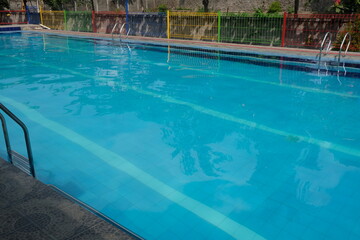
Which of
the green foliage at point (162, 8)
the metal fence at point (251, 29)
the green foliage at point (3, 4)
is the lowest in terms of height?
the metal fence at point (251, 29)

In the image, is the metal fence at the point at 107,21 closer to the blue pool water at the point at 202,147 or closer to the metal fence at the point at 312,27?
the metal fence at the point at 312,27

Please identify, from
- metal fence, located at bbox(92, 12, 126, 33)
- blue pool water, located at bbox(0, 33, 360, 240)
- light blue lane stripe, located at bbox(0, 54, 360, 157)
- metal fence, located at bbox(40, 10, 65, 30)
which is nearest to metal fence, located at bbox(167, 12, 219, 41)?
metal fence, located at bbox(92, 12, 126, 33)

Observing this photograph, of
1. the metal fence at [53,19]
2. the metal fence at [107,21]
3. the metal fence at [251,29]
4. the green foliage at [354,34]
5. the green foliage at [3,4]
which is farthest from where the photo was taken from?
the green foliage at [3,4]

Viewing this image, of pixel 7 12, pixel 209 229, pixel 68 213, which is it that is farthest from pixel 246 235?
pixel 7 12

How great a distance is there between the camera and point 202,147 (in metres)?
4.98

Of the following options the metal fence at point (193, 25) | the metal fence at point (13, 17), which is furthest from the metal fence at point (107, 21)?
the metal fence at point (13, 17)

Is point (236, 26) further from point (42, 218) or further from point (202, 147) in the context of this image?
point (42, 218)

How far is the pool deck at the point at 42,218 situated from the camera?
7.30ft

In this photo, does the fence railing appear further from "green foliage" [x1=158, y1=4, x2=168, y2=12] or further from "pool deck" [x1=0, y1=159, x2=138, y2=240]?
"pool deck" [x1=0, y1=159, x2=138, y2=240]

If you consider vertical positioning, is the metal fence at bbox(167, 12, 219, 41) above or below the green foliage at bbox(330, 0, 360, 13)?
below

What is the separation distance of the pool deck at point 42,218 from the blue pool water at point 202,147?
0.80 metres

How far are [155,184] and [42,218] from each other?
1.67 meters

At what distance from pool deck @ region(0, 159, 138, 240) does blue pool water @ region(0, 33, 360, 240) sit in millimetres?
801

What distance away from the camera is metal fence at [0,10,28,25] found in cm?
2536
